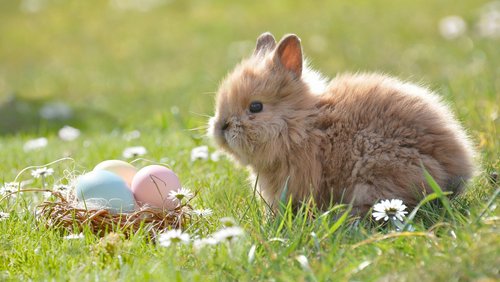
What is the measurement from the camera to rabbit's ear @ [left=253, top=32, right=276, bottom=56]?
4.06 meters

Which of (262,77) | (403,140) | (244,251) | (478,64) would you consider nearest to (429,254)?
(244,251)

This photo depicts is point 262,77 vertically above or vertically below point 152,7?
below

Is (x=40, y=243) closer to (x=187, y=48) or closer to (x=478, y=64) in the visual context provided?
(x=478, y=64)

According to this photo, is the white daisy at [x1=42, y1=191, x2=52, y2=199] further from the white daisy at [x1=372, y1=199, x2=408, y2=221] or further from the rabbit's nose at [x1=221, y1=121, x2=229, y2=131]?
the white daisy at [x1=372, y1=199, x2=408, y2=221]

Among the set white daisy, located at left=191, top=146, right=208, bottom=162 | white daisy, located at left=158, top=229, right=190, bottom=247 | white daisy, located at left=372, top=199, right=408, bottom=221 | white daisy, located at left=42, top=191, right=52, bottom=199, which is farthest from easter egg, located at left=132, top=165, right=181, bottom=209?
white daisy, located at left=372, top=199, right=408, bottom=221

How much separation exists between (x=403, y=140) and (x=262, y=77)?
815mm

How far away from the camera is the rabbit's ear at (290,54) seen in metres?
3.69

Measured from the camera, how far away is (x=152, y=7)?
1489cm

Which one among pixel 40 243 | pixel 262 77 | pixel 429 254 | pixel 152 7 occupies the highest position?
pixel 152 7

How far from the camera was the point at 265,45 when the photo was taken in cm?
410

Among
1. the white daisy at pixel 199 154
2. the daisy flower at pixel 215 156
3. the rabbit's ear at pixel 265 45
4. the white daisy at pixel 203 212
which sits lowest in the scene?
the white daisy at pixel 203 212

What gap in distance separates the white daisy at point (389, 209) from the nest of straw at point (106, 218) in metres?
0.96

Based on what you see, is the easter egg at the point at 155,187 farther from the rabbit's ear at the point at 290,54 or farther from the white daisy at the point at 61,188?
the rabbit's ear at the point at 290,54

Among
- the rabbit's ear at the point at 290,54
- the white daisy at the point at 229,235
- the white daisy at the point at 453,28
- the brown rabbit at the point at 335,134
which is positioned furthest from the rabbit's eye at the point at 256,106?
the white daisy at the point at 453,28
